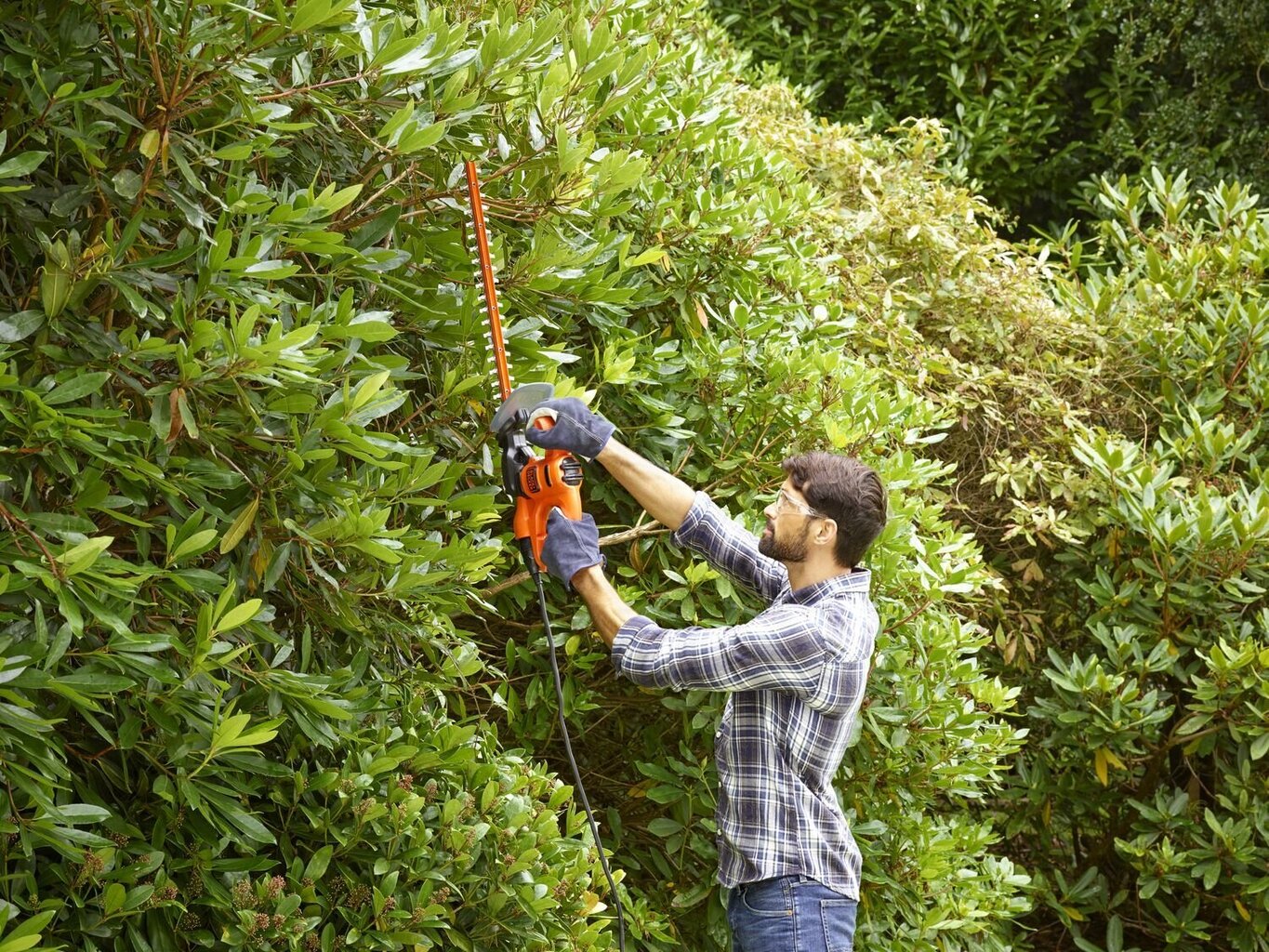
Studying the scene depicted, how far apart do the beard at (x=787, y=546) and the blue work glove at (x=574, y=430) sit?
0.50m

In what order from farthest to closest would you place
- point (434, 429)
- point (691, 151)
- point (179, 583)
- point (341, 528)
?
point (691, 151) < point (434, 429) < point (341, 528) < point (179, 583)

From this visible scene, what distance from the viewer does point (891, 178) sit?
594cm

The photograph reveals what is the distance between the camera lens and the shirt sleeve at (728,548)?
3328 mm

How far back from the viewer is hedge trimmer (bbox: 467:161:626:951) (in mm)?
2732

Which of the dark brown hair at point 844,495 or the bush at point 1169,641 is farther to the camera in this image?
the bush at point 1169,641

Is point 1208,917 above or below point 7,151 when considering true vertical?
below

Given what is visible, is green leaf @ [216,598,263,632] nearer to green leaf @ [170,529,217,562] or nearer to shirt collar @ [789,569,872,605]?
green leaf @ [170,529,217,562]

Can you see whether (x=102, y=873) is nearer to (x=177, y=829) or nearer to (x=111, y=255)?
(x=177, y=829)

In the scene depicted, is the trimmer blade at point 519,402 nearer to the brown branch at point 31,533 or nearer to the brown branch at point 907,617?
the brown branch at point 31,533

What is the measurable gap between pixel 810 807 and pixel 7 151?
2.26m

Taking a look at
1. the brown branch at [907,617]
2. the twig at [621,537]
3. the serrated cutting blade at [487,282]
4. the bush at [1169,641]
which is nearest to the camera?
the serrated cutting blade at [487,282]


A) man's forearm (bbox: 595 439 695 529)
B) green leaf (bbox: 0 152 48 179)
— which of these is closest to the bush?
man's forearm (bbox: 595 439 695 529)

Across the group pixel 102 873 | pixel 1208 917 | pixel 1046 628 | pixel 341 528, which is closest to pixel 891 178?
pixel 1046 628

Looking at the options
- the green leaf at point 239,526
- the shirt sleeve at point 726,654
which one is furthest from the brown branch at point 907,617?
the green leaf at point 239,526
